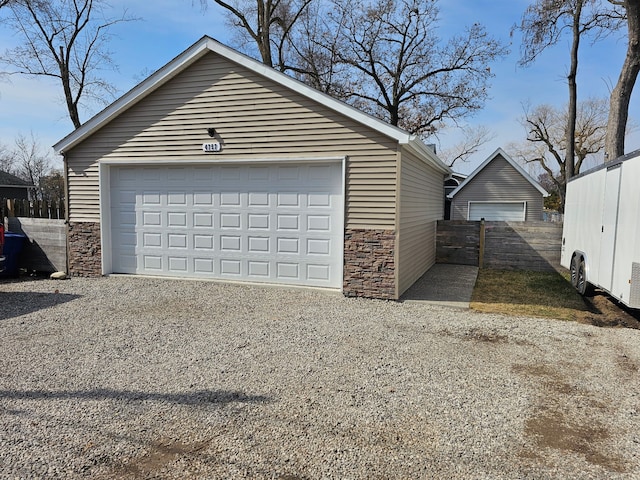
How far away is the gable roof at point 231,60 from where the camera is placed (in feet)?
23.3

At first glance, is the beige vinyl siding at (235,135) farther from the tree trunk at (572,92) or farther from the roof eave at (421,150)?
the tree trunk at (572,92)

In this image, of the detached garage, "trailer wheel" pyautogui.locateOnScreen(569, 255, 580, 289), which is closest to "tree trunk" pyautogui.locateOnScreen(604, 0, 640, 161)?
"trailer wheel" pyautogui.locateOnScreen(569, 255, 580, 289)

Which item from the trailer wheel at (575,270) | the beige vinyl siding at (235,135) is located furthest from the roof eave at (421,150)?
the trailer wheel at (575,270)

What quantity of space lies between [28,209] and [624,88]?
52.4 feet

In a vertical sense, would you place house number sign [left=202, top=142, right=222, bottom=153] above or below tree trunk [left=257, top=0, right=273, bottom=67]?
below

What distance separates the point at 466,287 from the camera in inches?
350

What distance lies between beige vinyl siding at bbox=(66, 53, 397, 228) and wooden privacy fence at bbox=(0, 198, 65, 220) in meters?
2.26

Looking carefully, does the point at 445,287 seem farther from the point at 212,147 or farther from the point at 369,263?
the point at 212,147

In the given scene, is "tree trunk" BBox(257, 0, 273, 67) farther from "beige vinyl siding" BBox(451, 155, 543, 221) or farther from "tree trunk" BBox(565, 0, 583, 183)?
"tree trunk" BBox(565, 0, 583, 183)

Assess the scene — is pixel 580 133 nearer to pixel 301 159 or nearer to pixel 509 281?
pixel 509 281

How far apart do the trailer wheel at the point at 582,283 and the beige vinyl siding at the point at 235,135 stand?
12.6 feet

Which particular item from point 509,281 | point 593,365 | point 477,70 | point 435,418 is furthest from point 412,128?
point 435,418

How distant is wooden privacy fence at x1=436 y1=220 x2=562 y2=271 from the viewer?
37.9 ft

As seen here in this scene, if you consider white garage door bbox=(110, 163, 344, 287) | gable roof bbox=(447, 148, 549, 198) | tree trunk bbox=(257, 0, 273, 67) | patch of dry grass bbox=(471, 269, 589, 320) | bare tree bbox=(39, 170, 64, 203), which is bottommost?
patch of dry grass bbox=(471, 269, 589, 320)
